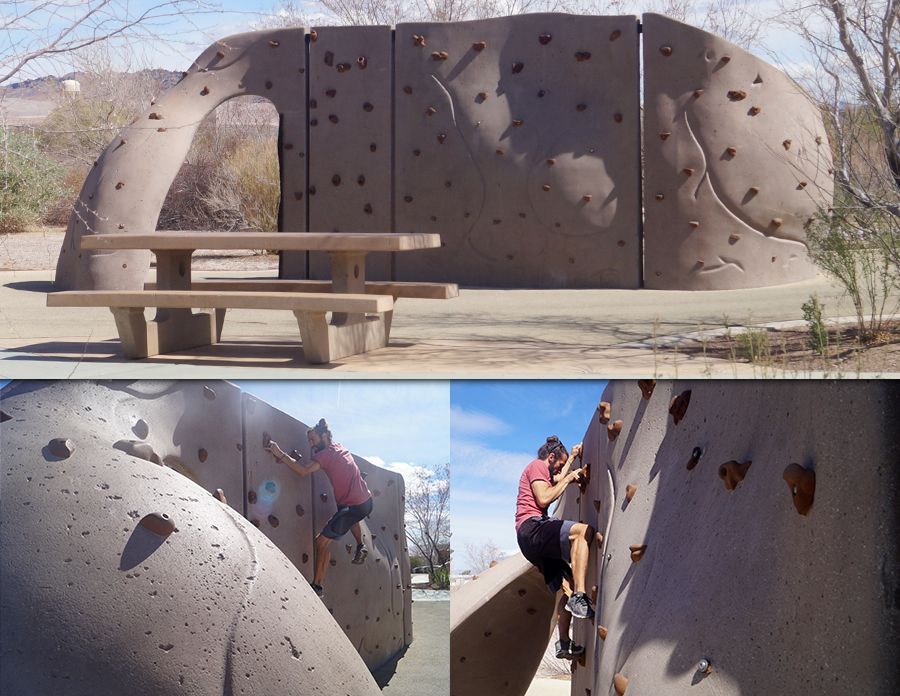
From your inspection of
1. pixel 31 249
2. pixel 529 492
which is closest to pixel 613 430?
pixel 529 492

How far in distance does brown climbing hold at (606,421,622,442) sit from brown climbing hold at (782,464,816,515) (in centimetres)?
177

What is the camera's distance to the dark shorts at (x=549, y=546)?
4066 millimetres

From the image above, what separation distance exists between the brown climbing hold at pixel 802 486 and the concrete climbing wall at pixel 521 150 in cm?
490

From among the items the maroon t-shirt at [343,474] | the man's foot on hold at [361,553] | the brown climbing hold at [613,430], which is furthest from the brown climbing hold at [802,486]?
the man's foot on hold at [361,553]

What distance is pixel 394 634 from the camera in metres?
5.38

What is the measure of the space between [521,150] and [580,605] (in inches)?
177

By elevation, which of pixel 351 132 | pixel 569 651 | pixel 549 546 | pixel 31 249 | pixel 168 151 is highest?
pixel 351 132

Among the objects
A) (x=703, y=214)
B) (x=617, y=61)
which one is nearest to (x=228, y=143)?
(x=617, y=61)

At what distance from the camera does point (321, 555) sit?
5.43 m

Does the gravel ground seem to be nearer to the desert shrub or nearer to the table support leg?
the desert shrub

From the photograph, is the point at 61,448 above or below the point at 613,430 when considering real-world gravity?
above

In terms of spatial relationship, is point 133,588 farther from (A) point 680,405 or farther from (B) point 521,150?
(B) point 521,150

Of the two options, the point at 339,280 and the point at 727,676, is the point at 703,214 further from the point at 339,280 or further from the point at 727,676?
the point at 727,676

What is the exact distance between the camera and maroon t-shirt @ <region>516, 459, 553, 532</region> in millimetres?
3961
